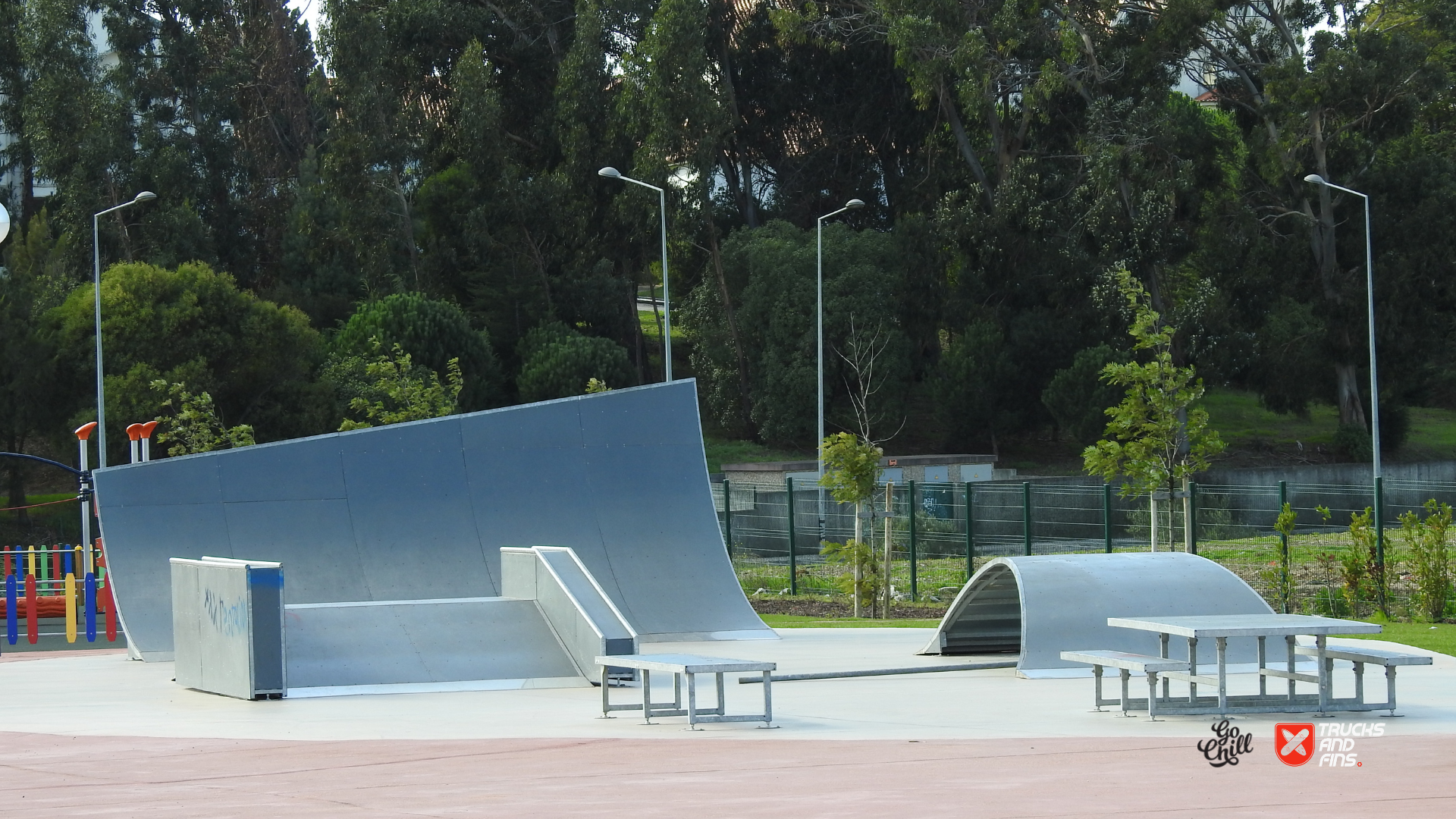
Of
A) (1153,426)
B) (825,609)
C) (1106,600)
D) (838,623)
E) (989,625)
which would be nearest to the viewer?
(1106,600)

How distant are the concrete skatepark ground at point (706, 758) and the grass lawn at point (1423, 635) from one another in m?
2.26

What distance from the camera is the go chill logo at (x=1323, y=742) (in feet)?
25.8

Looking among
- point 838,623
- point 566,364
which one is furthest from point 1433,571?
point 566,364

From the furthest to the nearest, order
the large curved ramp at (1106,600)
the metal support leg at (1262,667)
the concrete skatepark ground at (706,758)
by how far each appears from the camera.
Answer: the large curved ramp at (1106,600), the metal support leg at (1262,667), the concrete skatepark ground at (706,758)

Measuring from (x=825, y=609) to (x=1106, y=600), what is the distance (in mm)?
10636

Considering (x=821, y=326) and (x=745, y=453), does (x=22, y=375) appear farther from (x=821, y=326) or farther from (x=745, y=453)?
(x=821, y=326)

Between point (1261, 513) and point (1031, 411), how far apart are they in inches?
1125

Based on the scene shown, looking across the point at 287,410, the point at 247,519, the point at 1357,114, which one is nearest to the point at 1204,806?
the point at 247,519

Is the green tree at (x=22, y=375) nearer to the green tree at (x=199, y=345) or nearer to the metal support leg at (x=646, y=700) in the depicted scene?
the green tree at (x=199, y=345)

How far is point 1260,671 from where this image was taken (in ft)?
33.4

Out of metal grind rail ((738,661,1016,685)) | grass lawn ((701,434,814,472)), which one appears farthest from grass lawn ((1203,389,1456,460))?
metal grind rail ((738,661,1016,685))

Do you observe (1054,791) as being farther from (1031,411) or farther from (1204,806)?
(1031,411)

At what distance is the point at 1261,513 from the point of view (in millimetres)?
27797

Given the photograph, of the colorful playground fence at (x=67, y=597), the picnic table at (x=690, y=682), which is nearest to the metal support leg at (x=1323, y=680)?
the picnic table at (x=690, y=682)
